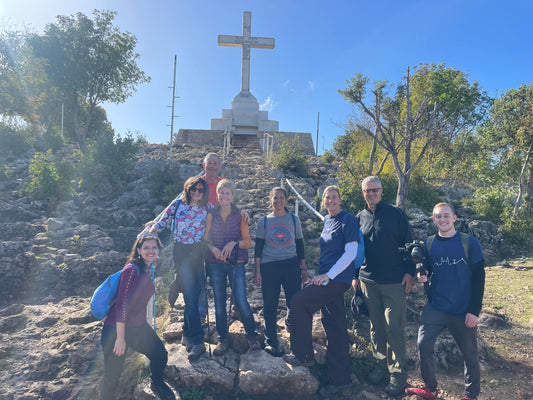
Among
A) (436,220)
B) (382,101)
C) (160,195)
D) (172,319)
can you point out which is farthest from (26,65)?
(436,220)

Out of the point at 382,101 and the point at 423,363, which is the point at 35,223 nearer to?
the point at 423,363

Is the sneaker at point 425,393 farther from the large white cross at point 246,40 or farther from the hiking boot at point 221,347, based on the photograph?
the large white cross at point 246,40

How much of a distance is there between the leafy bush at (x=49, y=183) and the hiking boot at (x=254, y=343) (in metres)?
7.59

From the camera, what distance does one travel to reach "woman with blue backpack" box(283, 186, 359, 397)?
2.85 m

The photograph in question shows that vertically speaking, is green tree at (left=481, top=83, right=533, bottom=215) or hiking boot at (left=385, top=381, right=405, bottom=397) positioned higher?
green tree at (left=481, top=83, right=533, bottom=215)

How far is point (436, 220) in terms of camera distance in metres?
2.80

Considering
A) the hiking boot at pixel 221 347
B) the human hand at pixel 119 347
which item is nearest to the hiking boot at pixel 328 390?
the hiking boot at pixel 221 347

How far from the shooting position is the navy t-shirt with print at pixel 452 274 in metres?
Answer: 2.64

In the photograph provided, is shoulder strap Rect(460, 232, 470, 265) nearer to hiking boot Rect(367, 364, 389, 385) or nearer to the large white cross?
hiking boot Rect(367, 364, 389, 385)

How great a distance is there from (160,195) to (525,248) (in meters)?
9.39

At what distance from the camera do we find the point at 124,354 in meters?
2.60

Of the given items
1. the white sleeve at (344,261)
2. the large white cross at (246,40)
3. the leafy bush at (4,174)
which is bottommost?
the white sleeve at (344,261)

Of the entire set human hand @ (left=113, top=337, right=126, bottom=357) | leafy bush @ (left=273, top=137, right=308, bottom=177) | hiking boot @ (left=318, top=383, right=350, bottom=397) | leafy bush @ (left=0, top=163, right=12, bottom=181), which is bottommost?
hiking boot @ (left=318, top=383, right=350, bottom=397)

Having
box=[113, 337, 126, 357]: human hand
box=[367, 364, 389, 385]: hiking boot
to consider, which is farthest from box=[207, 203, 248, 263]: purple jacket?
box=[367, 364, 389, 385]: hiking boot
